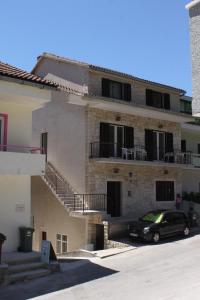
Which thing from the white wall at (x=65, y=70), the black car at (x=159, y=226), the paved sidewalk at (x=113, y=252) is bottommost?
the paved sidewalk at (x=113, y=252)

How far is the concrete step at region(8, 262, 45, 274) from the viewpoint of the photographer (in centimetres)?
1375

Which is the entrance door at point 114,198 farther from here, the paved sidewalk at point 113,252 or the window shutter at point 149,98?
the window shutter at point 149,98

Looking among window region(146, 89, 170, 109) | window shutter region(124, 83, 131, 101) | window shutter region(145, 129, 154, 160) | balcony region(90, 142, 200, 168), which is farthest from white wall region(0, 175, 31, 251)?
window region(146, 89, 170, 109)

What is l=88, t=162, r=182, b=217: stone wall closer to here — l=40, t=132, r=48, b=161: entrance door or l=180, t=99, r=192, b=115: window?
l=40, t=132, r=48, b=161: entrance door

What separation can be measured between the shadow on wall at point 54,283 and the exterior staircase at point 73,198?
21.9 feet

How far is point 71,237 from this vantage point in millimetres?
23125

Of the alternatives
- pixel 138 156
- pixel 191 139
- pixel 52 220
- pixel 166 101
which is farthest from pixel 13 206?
pixel 191 139

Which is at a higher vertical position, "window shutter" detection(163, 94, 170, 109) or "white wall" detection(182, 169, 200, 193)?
"window shutter" detection(163, 94, 170, 109)

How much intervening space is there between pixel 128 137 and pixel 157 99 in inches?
156

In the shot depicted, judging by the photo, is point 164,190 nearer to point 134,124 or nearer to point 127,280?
point 134,124

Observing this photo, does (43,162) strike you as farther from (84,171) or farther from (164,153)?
(164,153)

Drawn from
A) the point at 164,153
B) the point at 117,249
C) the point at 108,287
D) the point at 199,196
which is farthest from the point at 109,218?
the point at 108,287

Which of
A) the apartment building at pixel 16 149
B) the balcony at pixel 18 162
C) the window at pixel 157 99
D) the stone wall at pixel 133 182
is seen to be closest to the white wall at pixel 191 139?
the window at pixel 157 99

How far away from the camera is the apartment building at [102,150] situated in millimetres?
23000
